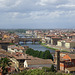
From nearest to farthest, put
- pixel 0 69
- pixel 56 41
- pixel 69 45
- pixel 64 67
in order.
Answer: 1. pixel 0 69
2. pixel 64 67
3. pixel 69 45
4. pixel 56 41

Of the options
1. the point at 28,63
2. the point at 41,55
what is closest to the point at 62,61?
the point at 28,63

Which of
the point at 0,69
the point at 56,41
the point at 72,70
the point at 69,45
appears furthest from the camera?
the point at 56,41

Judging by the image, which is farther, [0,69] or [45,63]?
[45,63]

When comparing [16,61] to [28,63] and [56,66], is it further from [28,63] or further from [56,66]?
[56,66]

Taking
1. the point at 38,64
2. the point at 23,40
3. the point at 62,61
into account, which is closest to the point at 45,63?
the point at 38,64

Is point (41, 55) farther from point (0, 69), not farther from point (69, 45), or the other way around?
point (69, 45)

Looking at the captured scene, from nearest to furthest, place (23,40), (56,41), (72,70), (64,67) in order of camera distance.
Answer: (72,70)
(64,67)
(56,41)
(23,40)

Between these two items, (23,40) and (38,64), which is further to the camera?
(23,40)

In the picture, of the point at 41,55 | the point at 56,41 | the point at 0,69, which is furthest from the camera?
the point at 56,41
